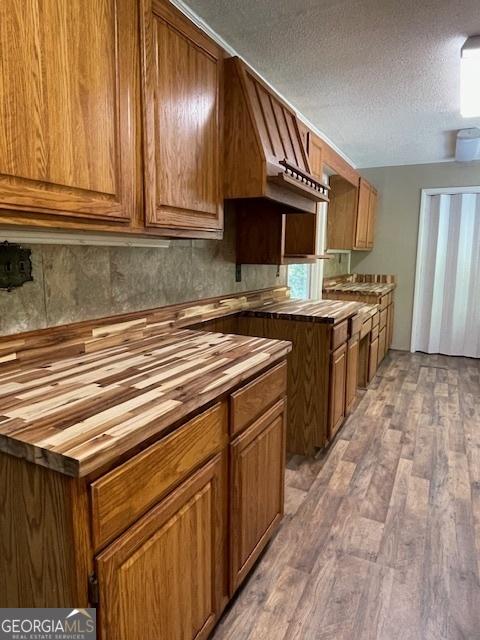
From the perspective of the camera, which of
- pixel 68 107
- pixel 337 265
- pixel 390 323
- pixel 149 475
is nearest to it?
pixel 149 475

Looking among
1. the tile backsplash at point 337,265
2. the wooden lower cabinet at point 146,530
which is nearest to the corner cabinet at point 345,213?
the tile backsplash at point 337,265

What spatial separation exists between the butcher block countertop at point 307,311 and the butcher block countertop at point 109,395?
2.81 ft

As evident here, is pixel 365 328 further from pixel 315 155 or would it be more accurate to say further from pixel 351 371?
pixel 315 155

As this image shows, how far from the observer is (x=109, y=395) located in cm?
101

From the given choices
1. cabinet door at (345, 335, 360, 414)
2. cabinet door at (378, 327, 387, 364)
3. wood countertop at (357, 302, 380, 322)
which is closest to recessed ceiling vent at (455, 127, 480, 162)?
wood countertop at (357, 302, 380, 322)

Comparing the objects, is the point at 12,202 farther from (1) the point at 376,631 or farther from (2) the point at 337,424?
(2) the point at 337,424

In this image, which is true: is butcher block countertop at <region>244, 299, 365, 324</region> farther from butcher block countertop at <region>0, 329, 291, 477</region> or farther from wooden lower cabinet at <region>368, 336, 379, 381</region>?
wooden lower cabinet at <region>368, 336, 379, 381</region>

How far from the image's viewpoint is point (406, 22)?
6.21ft

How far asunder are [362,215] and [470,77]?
2.19 m

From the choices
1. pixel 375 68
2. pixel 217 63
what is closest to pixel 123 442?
pixel 217 63

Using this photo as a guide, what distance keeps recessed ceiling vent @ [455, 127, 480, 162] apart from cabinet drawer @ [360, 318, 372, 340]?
1.88m

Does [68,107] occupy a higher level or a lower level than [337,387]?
higher

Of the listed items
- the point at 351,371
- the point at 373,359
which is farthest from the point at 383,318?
the point at 351,371

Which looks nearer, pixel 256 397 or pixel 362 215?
pixel 256 397
